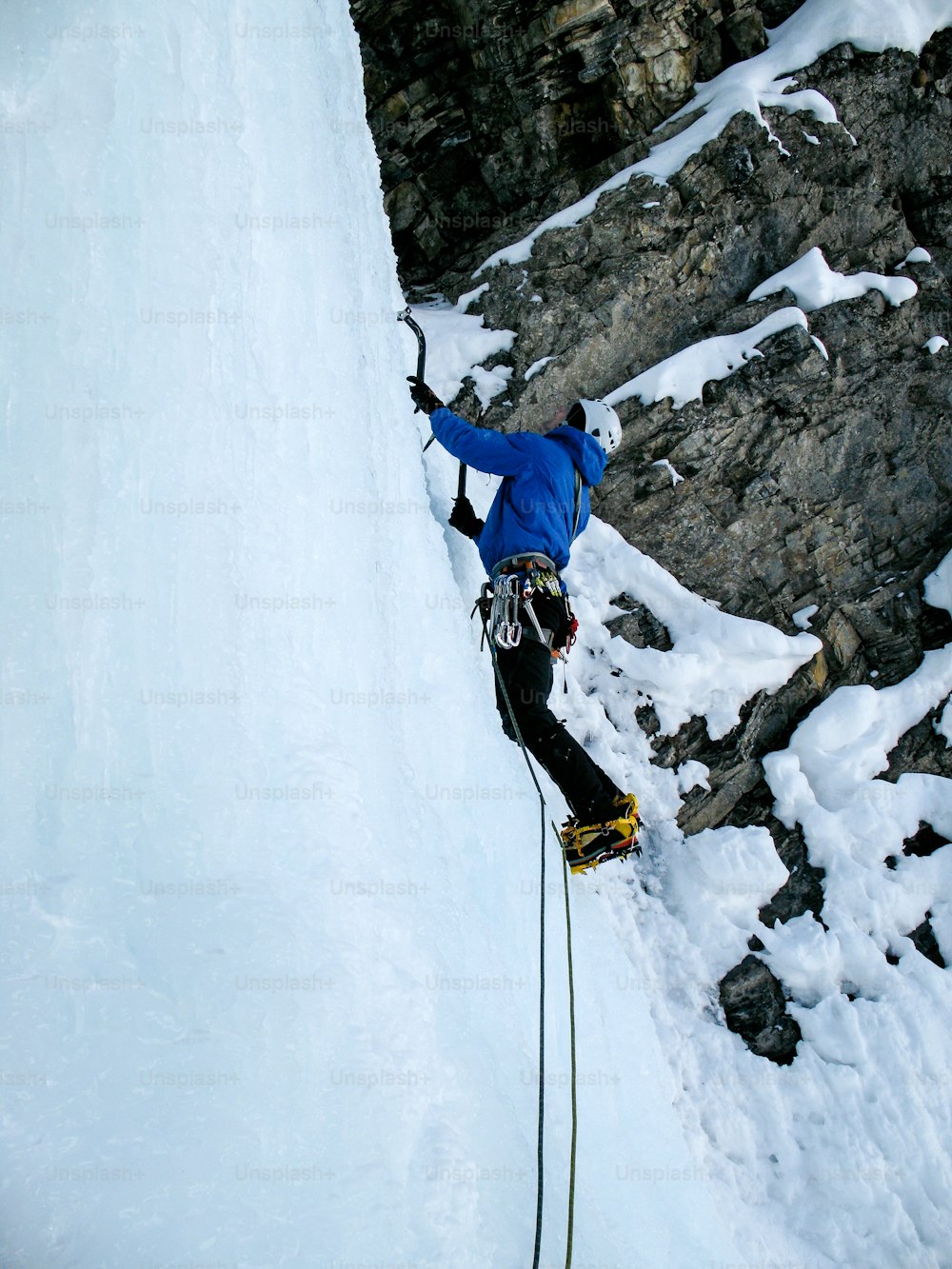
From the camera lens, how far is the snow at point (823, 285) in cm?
551

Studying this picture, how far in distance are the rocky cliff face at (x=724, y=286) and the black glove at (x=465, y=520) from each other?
4.15ft

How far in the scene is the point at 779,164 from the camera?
5.83 m

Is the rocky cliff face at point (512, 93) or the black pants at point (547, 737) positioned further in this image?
the rocky cliff face at point (512, 93)

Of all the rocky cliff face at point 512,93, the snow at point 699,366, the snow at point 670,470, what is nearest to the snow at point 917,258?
the snow at point 699,366

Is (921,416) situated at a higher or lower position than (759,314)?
lower

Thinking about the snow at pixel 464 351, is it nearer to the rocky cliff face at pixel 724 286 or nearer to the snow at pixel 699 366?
the rocky cliff face at pixel 724 286

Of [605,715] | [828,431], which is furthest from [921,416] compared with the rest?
[605,715]

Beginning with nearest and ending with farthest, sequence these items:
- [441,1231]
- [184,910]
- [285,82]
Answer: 1. [441,1231]
2. [184,910]
3. [285,82]

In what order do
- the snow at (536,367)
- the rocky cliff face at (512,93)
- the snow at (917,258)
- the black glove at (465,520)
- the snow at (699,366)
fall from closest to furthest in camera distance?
the black glove at (465,520)
the snow at (699,366)
the snow at (536,367)
the snow at (917,258)
the rocky cliff face at (512,93)

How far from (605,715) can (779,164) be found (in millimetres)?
4263

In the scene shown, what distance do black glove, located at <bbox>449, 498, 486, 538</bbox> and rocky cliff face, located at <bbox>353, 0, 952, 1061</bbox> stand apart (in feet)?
4.15

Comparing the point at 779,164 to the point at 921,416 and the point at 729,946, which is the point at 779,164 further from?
the point at 729,946

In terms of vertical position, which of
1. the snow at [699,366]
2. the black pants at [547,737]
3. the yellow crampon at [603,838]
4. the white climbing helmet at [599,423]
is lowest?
the yellow crampon at [603,838]

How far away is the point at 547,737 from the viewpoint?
3232mm
